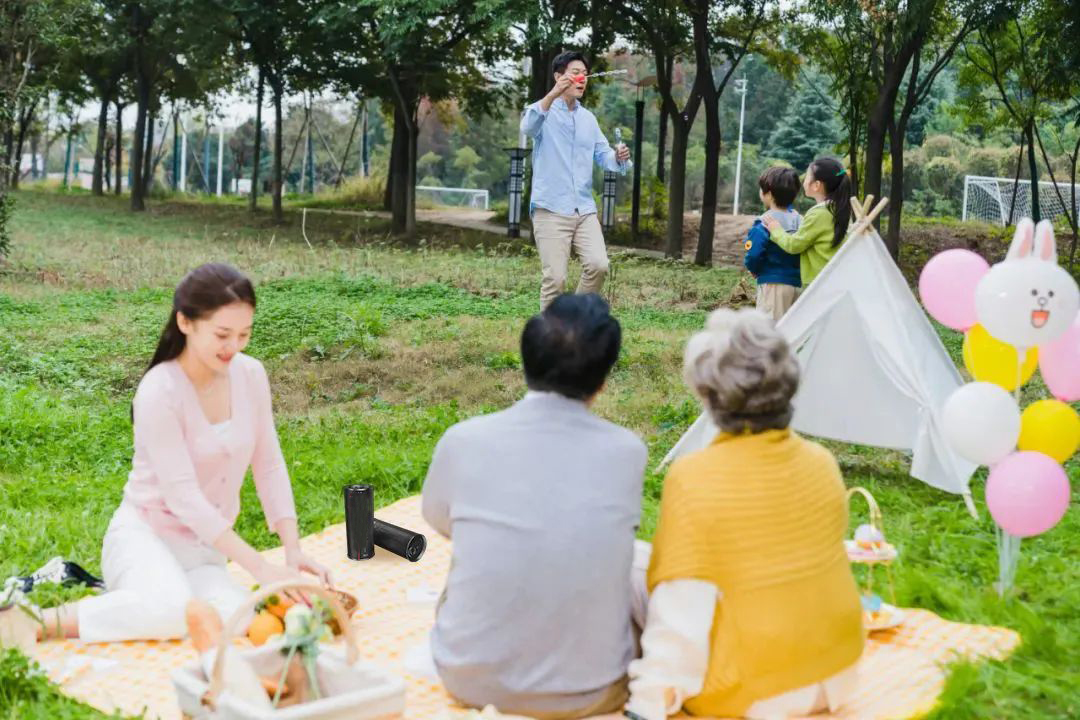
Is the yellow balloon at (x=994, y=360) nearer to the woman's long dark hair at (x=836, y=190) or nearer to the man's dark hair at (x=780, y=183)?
the woman's long dark hair at (x=836, y=190)

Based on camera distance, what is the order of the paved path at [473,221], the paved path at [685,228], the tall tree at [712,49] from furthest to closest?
the paved path at [473,221], the paved path at [685,228], the tall tree at [712,49]

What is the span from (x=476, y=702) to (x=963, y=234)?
2180cm

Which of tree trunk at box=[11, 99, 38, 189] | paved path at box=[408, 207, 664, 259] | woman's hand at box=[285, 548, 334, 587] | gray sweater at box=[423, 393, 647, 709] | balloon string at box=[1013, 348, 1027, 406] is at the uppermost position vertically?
tree trunk at box=[11, 99, 38, 189]

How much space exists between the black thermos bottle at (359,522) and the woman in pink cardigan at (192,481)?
706 mm

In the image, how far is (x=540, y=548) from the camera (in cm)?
310

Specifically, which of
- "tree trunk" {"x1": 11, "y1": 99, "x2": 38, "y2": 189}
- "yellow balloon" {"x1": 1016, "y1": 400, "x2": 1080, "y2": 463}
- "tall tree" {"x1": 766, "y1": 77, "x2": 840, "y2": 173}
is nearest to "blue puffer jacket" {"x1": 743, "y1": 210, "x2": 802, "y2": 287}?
"yellow balloon" {"x1": 1016, "y1": 400, "x2": 1080, "y2": 463}

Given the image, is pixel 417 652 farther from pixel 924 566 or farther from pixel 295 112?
pixel 295 112

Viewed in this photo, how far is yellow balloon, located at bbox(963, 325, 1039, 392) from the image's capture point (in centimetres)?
446

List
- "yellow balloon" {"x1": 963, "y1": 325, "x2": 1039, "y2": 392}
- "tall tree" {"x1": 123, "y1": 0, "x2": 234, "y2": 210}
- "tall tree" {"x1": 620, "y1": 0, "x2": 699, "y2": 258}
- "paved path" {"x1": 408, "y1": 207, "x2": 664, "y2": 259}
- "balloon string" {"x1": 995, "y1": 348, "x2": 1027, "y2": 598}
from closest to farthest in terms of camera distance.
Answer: "balloon string" {"x1": 995, "y1": 348, "x2": 1027, "y2": 598}
"yellow balloon" {"x1": 963, "y1": 325, "x2": 1039, "y2": 392}
"tall tree" {"x1": 620, "y1": 0, "x2": 699, "y2": 258}
"paved path" {"x1": 408, "y1": 207, "x2": 664, "y2": 259}
"tall tree" {"x1": 123, "y1": 0, "x2": 234, "y2": 210}

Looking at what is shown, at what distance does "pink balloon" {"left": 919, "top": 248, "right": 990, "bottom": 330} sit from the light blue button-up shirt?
12.1ft

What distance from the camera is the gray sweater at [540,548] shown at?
311 cm

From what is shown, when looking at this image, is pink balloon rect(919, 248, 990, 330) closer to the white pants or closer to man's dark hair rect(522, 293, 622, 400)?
man's dark hair rect(522, 293, 622, 400)

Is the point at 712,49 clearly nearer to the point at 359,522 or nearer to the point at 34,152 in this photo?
the point at 359,522

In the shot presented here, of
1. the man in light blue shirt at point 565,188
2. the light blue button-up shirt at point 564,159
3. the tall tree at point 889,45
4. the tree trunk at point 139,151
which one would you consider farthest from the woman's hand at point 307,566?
the tree trunk at point 139,151
